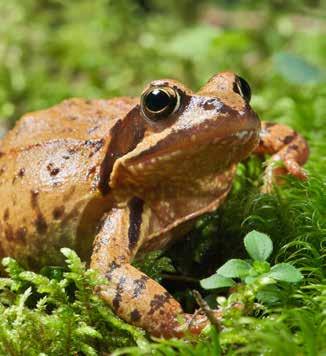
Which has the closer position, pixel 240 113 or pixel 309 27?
pixel 240 113

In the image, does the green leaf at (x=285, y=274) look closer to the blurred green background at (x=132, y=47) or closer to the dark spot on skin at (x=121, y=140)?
the dark spot on skin at (x=121, y=140)

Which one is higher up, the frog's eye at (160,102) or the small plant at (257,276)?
the frog's eye at (160,102)

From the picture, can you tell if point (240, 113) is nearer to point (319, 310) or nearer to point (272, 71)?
point (319, 310)

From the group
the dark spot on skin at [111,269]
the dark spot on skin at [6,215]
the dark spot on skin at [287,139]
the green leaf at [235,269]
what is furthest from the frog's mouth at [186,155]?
the dark spot on skin at [287,139]

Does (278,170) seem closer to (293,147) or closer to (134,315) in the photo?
(293,147)

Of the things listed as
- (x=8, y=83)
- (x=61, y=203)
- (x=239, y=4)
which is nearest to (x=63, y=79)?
(x=8, y=83)

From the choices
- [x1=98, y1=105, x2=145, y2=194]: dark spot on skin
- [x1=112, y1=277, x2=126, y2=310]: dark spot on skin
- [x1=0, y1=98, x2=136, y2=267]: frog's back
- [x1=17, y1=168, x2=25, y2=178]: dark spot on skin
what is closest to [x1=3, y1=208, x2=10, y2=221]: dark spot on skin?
[x1=0, y1=98, x2=136, y2=267]: frog's back
